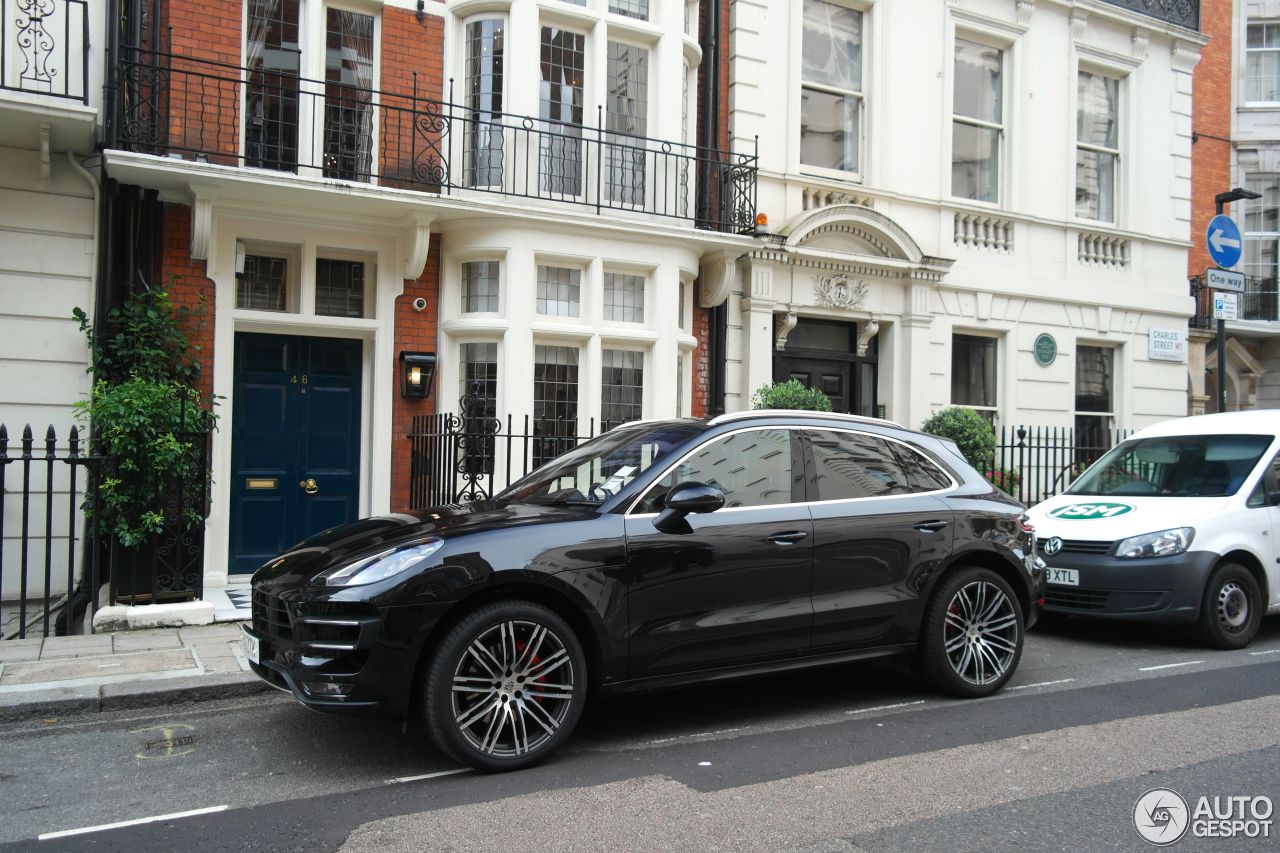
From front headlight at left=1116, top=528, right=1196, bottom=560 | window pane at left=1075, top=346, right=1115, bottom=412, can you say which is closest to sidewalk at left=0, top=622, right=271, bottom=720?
front headlight at left=1116, top=528, right=1196, bottom=560

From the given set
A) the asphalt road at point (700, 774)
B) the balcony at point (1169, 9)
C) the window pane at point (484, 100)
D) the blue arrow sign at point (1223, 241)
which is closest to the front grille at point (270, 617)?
the asphalt road at point (700, 774)

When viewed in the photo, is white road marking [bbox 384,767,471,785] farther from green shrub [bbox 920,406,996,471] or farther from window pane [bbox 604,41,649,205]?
green shrub [bbox 920,406,996,471]

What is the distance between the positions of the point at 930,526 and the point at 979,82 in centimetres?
1049

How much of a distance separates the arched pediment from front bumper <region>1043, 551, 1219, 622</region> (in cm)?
558

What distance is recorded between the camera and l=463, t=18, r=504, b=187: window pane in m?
10.7

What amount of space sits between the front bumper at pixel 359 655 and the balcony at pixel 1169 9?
15118 millimetres

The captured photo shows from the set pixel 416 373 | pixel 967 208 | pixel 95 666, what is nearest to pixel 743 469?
pixel 95 666

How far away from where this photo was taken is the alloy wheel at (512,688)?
483cm

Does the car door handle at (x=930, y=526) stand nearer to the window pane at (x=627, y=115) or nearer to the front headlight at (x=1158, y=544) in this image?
the front headlight at (x=1158, y=544)

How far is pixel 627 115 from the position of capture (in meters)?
11.5

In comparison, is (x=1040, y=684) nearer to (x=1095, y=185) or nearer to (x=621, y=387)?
(x=621, y=387)

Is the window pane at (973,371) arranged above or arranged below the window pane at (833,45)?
below

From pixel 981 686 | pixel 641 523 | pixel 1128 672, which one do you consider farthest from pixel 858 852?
pixel 1128 672

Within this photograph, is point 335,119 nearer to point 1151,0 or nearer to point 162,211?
point 162,211
